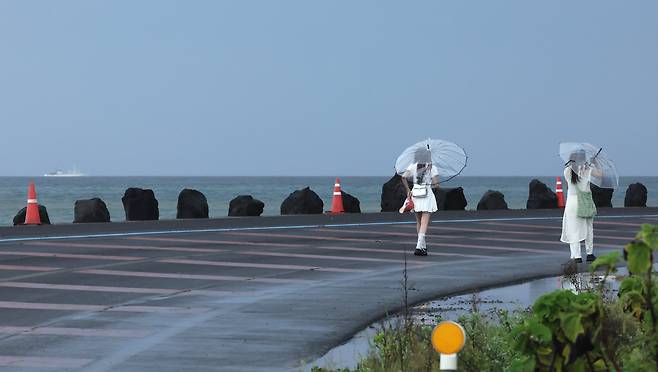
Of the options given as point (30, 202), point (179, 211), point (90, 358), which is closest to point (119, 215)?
point (179, 211)

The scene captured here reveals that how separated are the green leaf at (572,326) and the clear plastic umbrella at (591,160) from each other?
459 inches

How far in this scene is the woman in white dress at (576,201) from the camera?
16.6m

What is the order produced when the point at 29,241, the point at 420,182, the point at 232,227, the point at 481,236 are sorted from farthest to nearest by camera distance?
the point at 232,227, the point at 481,236, the point at 29,241, the point at 420,182

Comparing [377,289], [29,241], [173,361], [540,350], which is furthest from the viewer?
[29,241]

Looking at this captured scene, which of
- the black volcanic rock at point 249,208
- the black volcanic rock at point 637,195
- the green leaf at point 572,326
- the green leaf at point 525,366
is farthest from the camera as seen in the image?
the black volcanic rock at point 637,195

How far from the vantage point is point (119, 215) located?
9600 centimetres

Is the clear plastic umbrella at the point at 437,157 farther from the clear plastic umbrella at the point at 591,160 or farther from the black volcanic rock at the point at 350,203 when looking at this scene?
the black volcanic rock at the point at 350,203

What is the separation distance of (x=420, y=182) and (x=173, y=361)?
9.95 m

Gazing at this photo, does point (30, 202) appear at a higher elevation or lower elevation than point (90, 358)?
higher

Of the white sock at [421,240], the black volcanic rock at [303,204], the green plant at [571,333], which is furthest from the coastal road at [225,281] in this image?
the black volcanic rock at [303,204]

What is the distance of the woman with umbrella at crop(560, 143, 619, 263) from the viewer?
654 inches

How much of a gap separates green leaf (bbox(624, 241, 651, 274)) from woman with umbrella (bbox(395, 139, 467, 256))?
13431 mm

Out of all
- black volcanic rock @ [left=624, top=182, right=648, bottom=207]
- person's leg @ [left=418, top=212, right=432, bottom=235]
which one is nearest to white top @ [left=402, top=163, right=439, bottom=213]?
person's leg @ [left=418, top=212, right=432, bottom=235]

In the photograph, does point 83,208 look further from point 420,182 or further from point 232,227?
point 420,182
